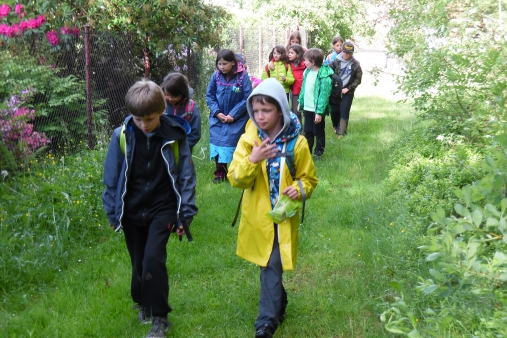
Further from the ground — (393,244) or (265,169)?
(265,169)

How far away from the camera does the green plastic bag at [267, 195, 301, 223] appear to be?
4152 millimetres

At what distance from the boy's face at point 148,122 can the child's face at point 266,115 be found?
69cm

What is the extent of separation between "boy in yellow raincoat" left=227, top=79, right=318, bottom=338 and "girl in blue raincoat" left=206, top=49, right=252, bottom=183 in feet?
14.3

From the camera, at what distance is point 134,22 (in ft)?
33.1

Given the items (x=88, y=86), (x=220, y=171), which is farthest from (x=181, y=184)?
(x=88, y=86)

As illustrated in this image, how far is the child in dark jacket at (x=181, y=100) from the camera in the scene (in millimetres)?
6070

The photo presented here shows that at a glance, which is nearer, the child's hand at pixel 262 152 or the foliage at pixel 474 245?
the foliage at pixel 474 245

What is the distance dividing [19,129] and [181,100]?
2343 millimetres

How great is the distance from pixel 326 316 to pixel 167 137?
1.92 meters

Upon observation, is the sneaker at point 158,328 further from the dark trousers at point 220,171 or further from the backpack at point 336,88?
the backpack at point 336,88

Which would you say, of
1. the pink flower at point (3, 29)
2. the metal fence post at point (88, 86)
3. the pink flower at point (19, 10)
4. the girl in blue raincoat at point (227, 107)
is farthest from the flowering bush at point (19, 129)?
the girl in blue raincoat at point (227, 107)

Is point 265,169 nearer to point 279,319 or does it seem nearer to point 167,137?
point 167,137

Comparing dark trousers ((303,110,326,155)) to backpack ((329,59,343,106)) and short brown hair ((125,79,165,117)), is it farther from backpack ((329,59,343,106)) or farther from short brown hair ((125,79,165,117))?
short brown hair ((125,79,165,117))

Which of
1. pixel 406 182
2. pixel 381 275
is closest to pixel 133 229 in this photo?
pixel 381 275
